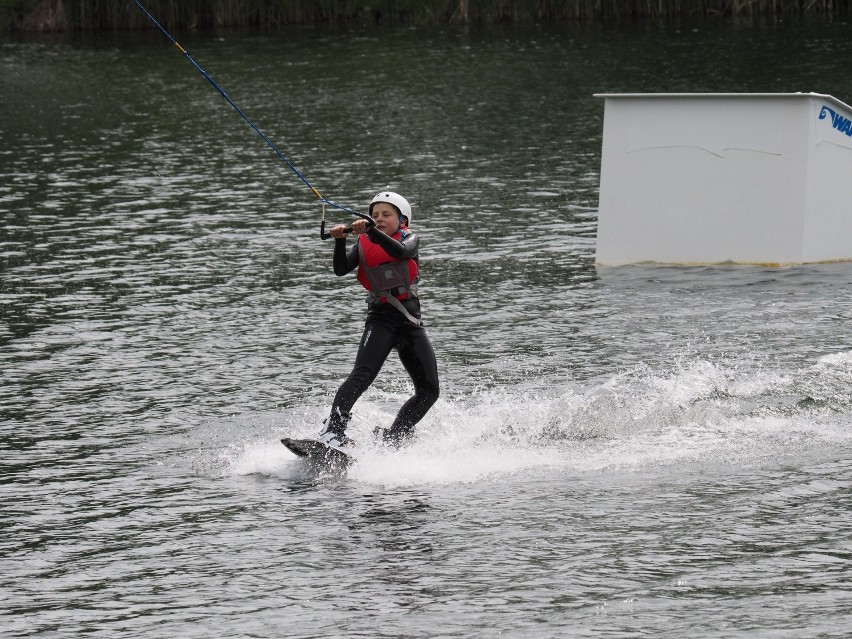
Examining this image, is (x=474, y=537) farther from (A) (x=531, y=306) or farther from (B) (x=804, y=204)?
(B) (x=804, y=204)

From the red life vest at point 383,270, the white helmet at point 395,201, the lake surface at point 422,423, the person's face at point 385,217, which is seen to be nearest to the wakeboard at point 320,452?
the lake surface at point 422,423

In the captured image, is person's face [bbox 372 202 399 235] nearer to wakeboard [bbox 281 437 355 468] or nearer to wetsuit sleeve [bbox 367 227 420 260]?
wetsuit sleeve [bbox 367 227 420 260]

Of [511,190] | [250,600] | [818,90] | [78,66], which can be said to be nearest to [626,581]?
[250,600]

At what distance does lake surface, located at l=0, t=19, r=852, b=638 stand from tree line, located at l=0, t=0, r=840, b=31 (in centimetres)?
2343

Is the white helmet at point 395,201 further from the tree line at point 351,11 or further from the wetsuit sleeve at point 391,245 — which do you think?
the tree line at point 351,11

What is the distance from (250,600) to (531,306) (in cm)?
857

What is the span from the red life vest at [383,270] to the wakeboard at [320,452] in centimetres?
114

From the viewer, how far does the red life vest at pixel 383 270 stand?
10281 millimetres

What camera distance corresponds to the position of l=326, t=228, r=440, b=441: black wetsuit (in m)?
10.2

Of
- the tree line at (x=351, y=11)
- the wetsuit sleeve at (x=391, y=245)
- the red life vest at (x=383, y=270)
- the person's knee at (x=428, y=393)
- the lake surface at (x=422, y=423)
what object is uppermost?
the tree line at (x=351, y=11)

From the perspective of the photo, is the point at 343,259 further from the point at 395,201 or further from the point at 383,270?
the point at 395,201

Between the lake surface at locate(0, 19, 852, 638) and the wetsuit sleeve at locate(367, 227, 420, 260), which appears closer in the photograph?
the lake surface at locate(0, 19, 852, 638)

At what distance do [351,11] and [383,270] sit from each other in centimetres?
4474

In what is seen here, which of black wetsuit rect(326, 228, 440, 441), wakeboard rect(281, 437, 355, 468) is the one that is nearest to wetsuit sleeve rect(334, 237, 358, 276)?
black wetsuit rect(326, 228, 440, 441)
